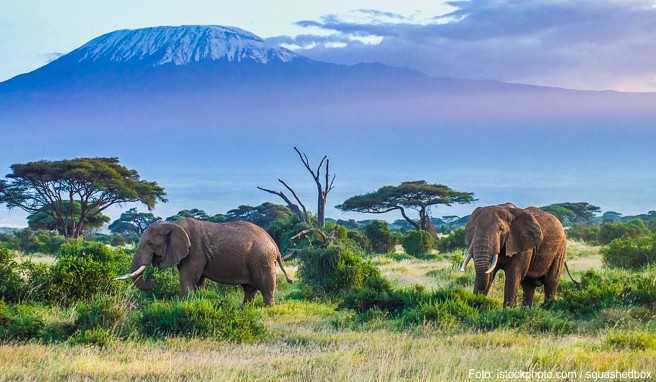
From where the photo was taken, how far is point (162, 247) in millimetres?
15805

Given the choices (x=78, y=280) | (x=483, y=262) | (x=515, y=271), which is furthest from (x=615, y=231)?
(x=78, y=280)

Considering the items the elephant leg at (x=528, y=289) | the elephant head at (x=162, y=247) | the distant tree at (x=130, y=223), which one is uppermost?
the elephant head at (x=162, y=247)

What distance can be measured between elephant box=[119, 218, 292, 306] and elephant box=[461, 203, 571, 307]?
402cm

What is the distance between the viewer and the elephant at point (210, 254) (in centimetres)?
1577

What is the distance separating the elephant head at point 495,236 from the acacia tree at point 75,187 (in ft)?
113

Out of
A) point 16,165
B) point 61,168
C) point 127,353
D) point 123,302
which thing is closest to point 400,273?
point 123,302

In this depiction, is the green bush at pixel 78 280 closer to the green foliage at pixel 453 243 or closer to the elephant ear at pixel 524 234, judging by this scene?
Answer: the elephant ear at pixel 524 234

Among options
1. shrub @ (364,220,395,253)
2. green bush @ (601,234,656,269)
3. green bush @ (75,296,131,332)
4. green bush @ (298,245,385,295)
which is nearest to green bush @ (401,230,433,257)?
shrub @ (364,220,395,253)

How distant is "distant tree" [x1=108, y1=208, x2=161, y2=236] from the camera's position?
70250mm

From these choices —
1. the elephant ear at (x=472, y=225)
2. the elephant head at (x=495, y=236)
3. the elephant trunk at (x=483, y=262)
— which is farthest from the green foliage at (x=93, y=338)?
the elephant ear at (x=472, y=225)

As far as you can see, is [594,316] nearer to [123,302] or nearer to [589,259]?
[123,302]

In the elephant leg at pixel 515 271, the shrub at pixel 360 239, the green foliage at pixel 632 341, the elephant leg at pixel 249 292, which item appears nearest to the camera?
the green foliage at pixel 632 341

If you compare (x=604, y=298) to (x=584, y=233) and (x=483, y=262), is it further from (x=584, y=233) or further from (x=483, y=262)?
(x=584, y=233)

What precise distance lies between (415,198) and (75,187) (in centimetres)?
2161
